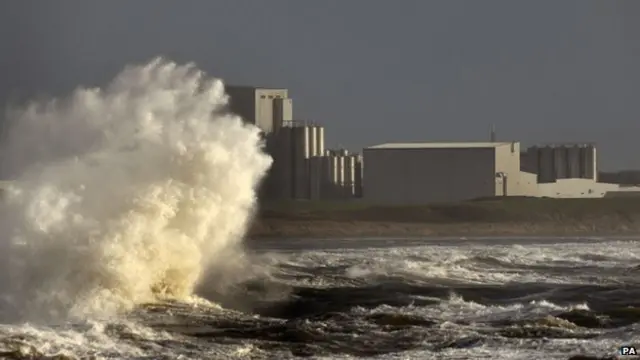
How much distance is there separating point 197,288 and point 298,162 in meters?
69.2

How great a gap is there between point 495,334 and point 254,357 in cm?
529

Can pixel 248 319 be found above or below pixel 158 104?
below

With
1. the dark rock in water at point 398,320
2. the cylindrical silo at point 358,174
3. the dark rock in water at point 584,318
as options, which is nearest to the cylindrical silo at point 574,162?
the cylindrical silo at point 358,174

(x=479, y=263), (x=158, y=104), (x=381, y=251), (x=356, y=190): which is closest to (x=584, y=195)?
(x=356, y=190)

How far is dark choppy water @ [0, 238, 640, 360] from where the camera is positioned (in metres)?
26.2

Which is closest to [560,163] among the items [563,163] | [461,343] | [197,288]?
[563,163]

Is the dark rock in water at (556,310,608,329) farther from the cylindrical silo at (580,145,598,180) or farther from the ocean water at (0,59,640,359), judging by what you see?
the cylindrical silo at (580,145,598,180)

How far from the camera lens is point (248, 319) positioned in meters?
31.4

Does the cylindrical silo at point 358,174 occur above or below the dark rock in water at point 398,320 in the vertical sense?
above

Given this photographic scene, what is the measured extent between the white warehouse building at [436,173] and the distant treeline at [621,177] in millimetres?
34056

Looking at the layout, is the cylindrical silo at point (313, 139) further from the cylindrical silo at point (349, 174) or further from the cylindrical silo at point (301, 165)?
the cylindrical silo at point (349, 174)

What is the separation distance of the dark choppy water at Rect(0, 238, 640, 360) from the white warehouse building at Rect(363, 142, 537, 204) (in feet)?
167

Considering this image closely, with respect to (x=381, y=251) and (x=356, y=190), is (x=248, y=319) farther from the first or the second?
(x=356, y=190)

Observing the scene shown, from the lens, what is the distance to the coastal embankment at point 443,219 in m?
97.1
